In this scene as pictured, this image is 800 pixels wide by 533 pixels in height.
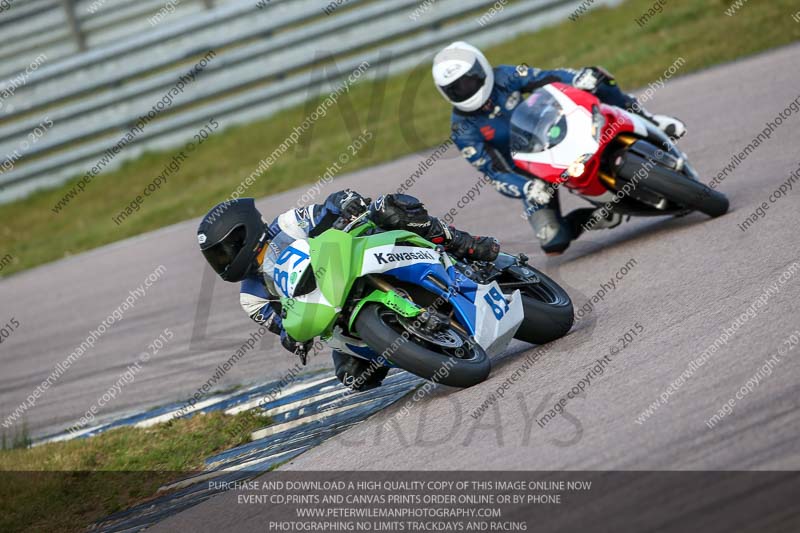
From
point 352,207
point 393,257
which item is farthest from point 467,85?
point 393,257

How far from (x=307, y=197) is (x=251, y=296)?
809 cm

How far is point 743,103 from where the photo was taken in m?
11.7

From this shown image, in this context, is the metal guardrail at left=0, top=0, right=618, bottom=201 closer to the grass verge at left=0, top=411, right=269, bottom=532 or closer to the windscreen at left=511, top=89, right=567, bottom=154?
the windscreen at left=511, top=89, right=567, bottom=154

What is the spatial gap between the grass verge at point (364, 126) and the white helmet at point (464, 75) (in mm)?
6149

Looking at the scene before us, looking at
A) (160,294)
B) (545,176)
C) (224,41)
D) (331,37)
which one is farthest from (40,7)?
(545,176)

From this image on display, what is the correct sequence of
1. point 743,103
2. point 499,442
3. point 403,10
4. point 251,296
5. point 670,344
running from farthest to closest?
point 403,10 < point 743,103 < point 251,296 < point 670,344 < point 499,442

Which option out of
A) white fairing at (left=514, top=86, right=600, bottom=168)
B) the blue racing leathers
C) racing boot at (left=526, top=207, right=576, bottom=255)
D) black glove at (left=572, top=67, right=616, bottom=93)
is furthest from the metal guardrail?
white fairing at (left=514, top=86, right=600, bottom=168)

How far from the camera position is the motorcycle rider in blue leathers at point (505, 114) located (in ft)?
27.4

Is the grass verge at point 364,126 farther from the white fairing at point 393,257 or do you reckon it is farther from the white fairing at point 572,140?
the white fairing at point 393,257

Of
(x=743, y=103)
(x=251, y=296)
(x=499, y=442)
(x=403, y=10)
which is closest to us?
(x=499, y=442)

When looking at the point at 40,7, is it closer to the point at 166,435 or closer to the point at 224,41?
the point at 224,41

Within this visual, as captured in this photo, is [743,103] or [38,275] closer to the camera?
[743,103]

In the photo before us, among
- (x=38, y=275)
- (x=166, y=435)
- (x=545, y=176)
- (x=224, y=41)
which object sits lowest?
(x=38, y=275)

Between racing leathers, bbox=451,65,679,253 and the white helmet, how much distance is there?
154mm
